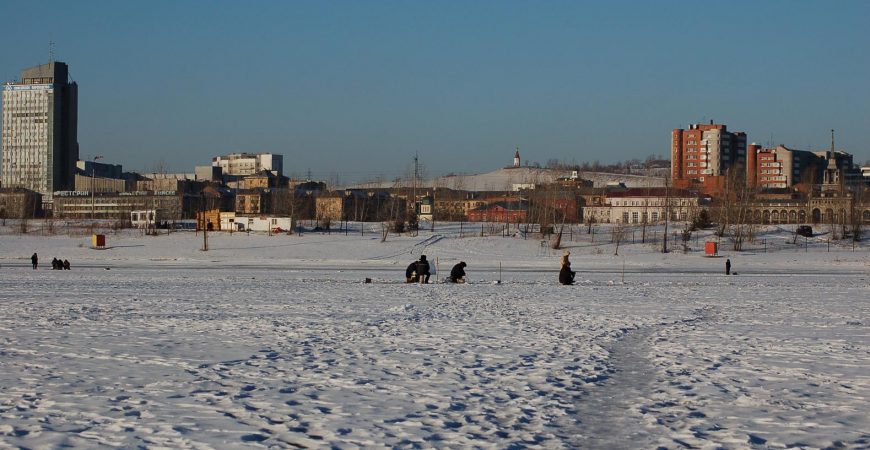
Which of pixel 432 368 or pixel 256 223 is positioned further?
pixel 256 223

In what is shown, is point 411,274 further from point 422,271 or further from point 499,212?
point 499,212

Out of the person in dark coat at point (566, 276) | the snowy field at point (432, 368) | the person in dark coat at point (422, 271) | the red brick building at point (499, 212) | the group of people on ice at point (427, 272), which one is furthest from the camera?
the red brick building at point (499, 212)

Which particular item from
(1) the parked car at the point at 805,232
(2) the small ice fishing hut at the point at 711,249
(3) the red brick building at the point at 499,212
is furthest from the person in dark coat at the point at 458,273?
(3) the red brick building at the point at 499,212

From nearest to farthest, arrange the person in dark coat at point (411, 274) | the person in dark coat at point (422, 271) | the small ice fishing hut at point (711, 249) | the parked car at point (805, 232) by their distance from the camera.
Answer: the person in dark coat at point (422, 271) < the person in dark coat at point (411, 274) < the small ice fishing hut at point (711, 249) < the parked car at point (805, 232)

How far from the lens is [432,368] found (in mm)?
13797

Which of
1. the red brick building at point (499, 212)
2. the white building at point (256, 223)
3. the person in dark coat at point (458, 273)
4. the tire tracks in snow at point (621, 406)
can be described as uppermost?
the red brick building at point (499, 212)

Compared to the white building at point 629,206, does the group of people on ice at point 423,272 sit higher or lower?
lower

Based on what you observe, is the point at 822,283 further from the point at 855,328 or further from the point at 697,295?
the point at 855,328

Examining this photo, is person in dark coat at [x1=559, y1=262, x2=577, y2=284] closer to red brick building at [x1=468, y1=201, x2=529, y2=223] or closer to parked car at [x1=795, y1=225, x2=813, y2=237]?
parked car at [x1=795, y1=225, x2=813, y2=237]

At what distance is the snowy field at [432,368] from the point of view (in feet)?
32.6

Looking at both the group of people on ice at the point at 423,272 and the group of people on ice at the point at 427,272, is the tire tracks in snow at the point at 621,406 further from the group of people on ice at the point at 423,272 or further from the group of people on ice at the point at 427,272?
the group of people on ice at the point at 423,272

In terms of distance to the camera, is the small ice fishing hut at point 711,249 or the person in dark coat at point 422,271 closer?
the person in dark coat at point 422,271

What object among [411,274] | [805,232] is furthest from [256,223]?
[411,274]

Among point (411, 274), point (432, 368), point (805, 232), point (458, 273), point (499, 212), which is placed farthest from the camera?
point (499, 212)
